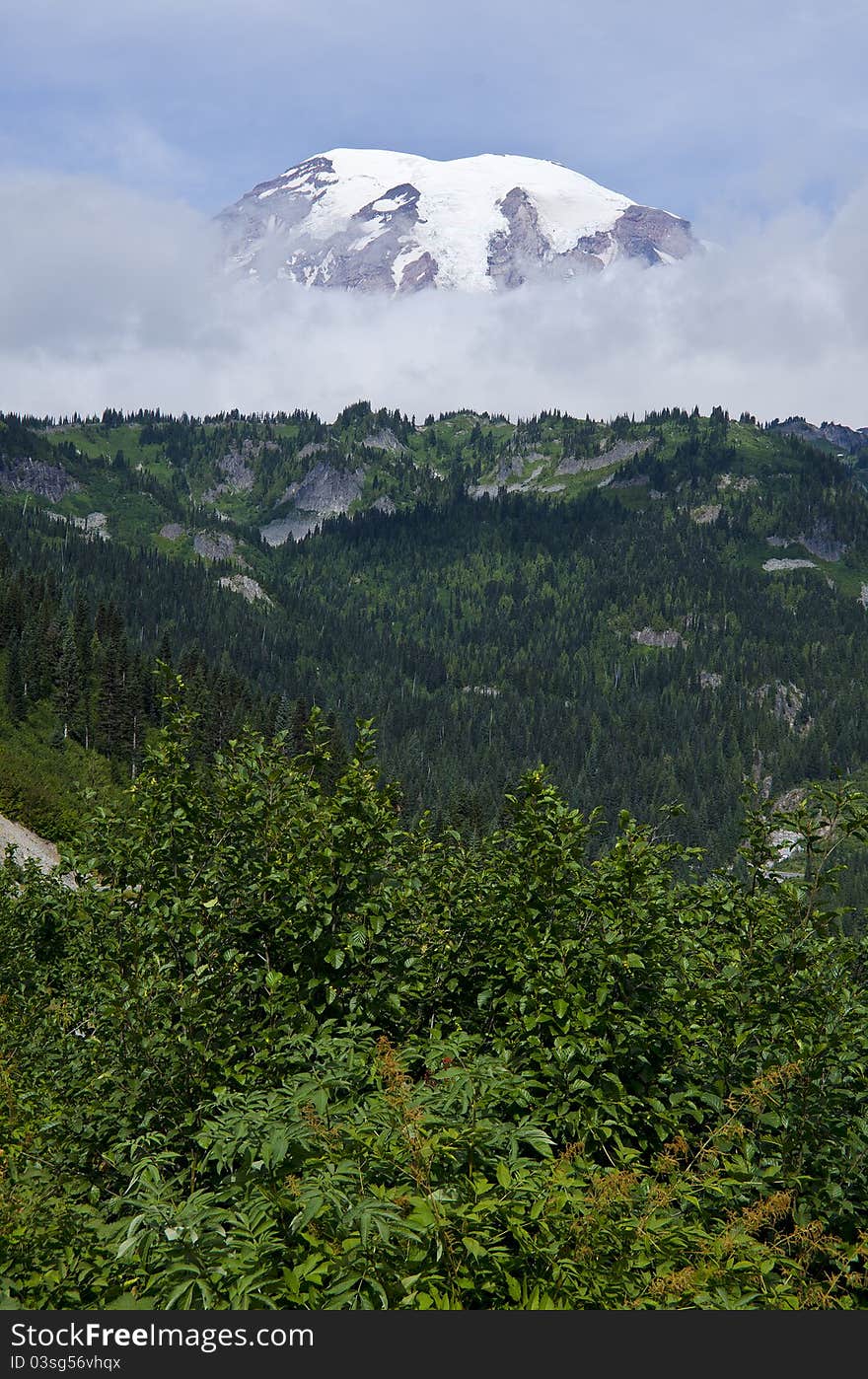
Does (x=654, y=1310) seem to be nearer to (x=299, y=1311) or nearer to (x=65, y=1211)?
(x=299, y=1311)

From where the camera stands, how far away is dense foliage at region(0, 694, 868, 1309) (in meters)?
6.85

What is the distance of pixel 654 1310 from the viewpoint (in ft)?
21.0

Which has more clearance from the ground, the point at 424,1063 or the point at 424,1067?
the point at 424,1063

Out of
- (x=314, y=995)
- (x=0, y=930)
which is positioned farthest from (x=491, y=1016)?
(x=0, y=930)

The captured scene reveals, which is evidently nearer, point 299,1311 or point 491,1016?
point 299,1311

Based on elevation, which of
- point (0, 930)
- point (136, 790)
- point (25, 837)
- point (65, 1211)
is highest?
point (136, 790)

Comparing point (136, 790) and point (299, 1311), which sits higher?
point (136, 790)

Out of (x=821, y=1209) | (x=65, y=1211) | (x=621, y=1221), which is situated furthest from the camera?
(x=821, y=1209)

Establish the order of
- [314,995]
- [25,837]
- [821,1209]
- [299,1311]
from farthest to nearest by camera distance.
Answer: [25,837] < [314,995] < [821,1209] < [299,1311]

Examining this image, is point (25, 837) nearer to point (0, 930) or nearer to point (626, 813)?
point (0, 930)

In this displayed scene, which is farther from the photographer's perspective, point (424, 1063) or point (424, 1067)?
point (424, 1067)

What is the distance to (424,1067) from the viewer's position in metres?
11.2

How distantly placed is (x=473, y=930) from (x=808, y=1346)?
6.55m

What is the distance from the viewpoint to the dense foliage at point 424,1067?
6852 millimetres
